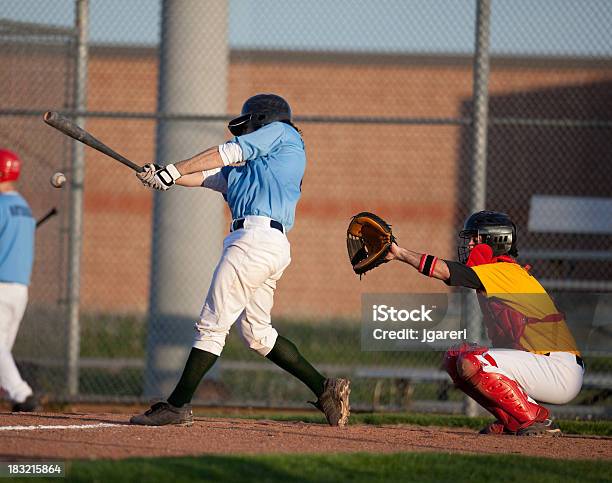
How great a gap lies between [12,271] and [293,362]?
102 inches

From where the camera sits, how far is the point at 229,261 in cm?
595

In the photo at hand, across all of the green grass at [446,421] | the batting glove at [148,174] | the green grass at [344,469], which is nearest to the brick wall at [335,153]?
the green grass at [446,421]

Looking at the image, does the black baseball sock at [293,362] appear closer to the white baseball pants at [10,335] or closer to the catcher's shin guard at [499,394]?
the catcher's shin guard at [499,394]

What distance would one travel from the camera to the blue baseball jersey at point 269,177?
19.9 feet

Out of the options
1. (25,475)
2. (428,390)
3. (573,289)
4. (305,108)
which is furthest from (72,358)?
(305,108)

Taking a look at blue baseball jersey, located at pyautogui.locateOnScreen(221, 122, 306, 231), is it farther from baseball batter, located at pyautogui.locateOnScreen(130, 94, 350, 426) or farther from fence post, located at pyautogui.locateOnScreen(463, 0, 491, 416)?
fence post, located at pyautogui.locateOnScreen(463, 0, 491, 416)

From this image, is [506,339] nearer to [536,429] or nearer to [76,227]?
[536,429]

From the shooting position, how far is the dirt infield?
5.17 metres

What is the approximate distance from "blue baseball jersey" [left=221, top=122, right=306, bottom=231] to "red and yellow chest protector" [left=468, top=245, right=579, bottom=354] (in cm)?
113

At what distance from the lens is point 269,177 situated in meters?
6.12

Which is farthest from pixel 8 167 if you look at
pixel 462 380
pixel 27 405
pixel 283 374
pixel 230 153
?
pixel 283 374

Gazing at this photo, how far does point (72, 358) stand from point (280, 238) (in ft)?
12.6

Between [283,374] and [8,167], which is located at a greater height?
[8,167]

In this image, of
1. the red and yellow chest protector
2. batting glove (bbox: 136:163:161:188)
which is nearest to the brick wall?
the red and yellow chest protector
